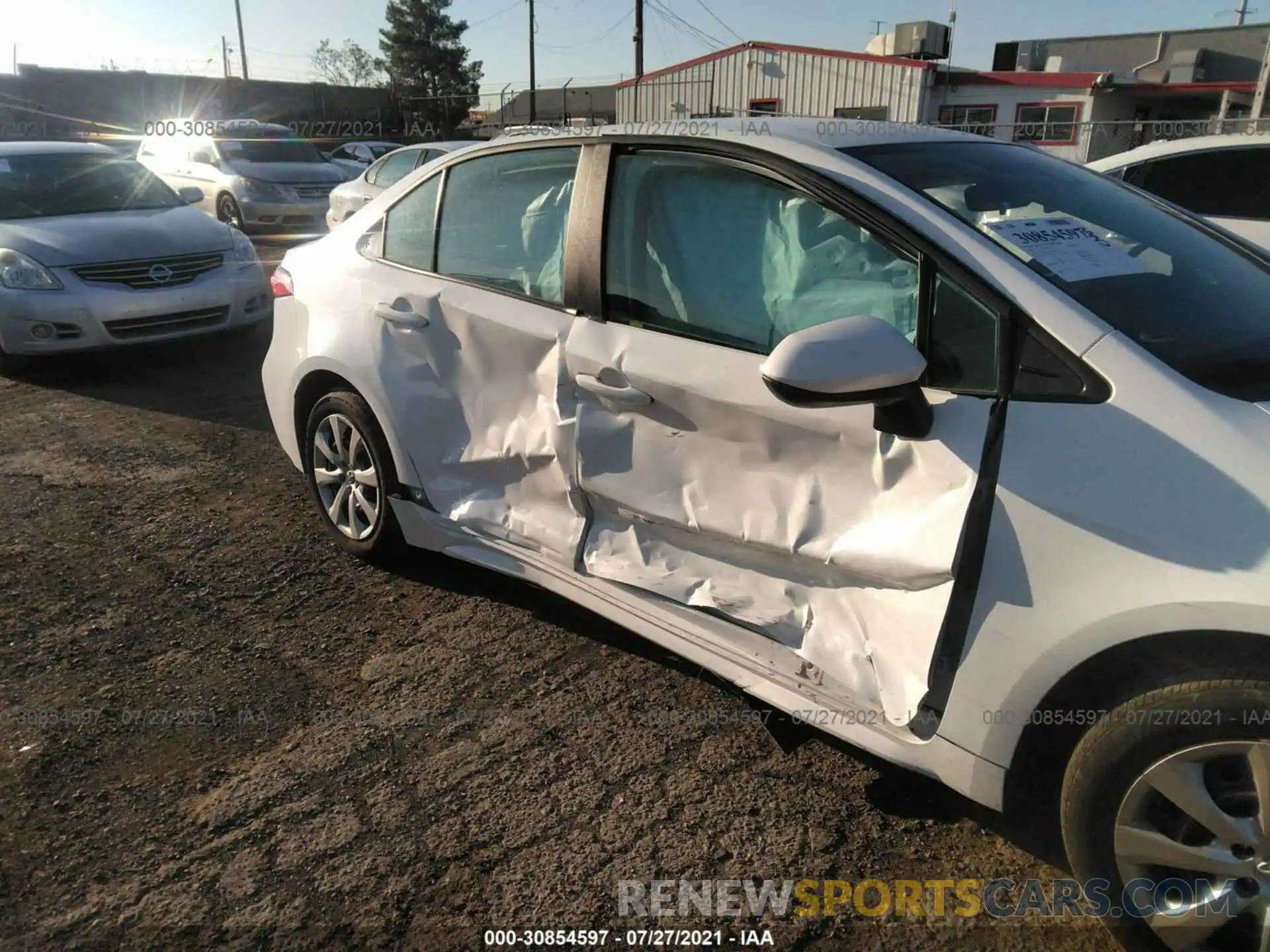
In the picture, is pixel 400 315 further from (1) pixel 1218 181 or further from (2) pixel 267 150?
(2) pixel 267 150

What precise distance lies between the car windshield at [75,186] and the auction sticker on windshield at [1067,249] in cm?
696

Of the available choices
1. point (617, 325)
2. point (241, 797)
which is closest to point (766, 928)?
point (241, 797)

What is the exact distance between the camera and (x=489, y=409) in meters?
3.00

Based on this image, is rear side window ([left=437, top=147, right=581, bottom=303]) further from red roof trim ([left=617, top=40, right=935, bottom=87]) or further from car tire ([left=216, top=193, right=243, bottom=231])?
red roof trim ([left=617, top=40, right=935, bottom=87])

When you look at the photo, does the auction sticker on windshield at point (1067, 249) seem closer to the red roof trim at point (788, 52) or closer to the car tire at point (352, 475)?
the car tire at point (352, 475)

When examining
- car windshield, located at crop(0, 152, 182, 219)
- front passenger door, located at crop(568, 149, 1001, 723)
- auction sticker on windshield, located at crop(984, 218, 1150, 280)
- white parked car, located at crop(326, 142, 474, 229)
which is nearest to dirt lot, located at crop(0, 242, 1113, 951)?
front passenger door, located at crop(568, 149, 1001, 723)

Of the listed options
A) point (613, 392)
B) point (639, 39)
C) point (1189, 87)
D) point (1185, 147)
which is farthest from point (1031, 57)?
point (613, 392)

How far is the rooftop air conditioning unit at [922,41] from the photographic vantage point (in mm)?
24625

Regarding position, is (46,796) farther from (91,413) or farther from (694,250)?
(91,413)

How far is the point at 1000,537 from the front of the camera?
1874 mm

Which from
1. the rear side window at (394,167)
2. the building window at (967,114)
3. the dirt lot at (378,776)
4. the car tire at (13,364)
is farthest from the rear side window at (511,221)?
the building window at (967,114)

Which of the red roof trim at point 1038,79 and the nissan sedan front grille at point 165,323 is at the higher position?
the red roof trim at point 1038,79

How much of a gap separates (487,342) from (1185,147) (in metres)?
5.06

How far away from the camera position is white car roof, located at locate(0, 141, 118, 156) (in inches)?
289
